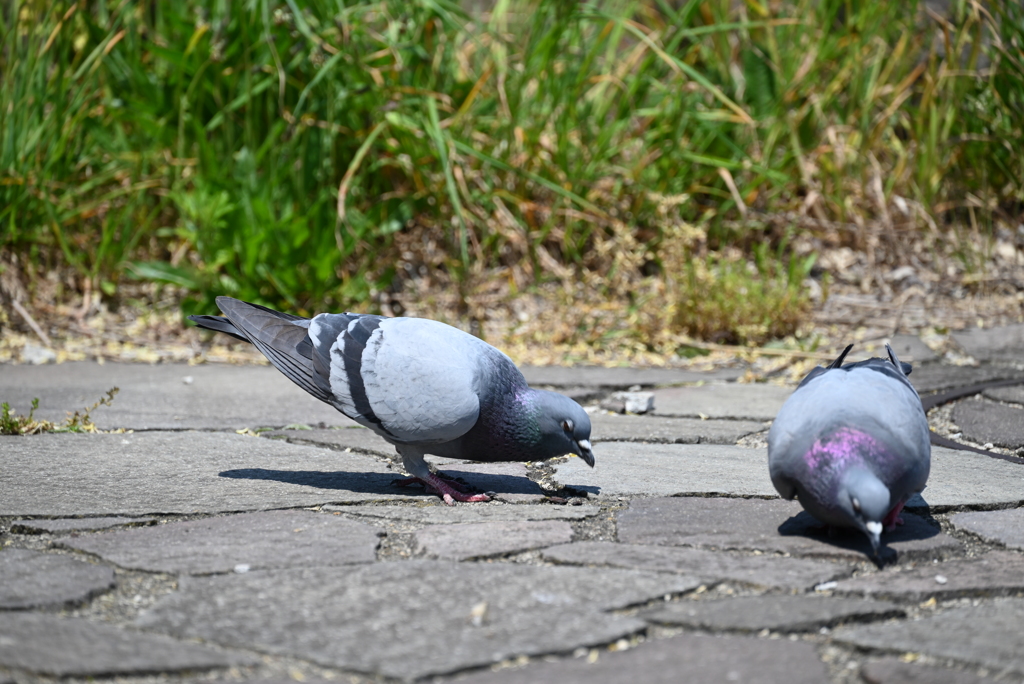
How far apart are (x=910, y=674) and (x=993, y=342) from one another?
3.25 meters

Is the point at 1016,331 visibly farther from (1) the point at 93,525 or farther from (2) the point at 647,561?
(1) the point at 93,525

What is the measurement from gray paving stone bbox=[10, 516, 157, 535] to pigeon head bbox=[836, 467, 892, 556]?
1.46 metres

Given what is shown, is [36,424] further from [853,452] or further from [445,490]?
[853,452]

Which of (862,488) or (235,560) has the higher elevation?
(862,488)

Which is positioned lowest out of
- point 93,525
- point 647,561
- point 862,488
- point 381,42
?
point 93,525

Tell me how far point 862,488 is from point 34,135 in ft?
13.4

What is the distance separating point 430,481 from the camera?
2457 mm

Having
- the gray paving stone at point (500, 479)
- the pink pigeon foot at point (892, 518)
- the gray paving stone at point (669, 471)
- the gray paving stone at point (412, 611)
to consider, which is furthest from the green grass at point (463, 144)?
the gray paving stone at point (412, 611)

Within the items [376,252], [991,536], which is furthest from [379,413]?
[376,252]

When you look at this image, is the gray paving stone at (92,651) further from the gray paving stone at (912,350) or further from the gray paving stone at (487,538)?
the gray paving stone at (912,350)

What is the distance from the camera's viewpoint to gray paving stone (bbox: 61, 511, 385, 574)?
72.0 inches

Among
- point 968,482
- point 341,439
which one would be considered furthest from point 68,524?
point 968,482

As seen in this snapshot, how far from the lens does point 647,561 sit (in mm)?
1871

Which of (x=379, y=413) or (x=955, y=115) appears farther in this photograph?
(x=955, y=115)
